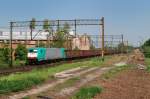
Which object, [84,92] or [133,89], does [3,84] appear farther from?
A: [133,89]

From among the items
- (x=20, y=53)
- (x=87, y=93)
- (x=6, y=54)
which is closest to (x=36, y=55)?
(x=6, y=54)

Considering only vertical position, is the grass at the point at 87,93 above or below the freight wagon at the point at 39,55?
below

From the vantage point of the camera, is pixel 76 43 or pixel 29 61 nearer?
pixel 29 61

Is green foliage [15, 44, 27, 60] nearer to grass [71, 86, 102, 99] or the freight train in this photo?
the freight train

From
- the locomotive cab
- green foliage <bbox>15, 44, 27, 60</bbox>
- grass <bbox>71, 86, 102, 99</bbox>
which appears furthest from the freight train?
grass <bbox>71, 86, 102, 99</bbox>

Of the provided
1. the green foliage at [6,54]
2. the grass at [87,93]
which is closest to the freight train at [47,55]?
the green foliage at [6,54]

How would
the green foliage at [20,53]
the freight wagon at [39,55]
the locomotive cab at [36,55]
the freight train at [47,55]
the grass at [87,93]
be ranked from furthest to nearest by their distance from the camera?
the green foliage at [20,53] < the freight train at [47,55] < the freight wagon at [39,55] < the locomotive cab at [36,55] < the grass at [87,93]

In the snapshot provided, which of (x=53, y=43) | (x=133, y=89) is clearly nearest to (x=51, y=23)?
(x=53, y=43)

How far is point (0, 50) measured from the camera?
58.2m

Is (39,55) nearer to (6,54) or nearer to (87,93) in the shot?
(6,54)

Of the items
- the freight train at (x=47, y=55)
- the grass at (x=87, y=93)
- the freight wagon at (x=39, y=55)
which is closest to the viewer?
the grass at (x=87, y=93)

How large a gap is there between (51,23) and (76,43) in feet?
162

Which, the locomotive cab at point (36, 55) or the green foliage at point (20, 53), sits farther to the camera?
the green foliage at point (20, 53)

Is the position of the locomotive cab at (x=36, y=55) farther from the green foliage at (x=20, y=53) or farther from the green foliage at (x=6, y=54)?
the green foliage at (x=20, y=53)
